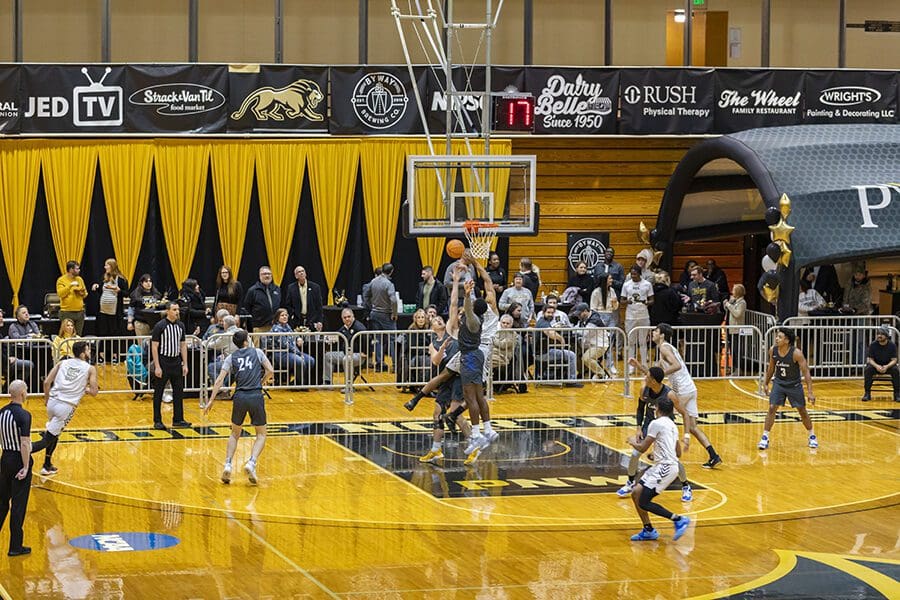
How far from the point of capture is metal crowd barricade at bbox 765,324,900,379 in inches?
970

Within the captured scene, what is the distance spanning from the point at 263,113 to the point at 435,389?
11.1 m

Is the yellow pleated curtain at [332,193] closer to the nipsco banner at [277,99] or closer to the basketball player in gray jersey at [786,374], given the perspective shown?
the nipsco banner at [277,99]

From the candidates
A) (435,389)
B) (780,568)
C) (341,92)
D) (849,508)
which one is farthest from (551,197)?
(780,568)

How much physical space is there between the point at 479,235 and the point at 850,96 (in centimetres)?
1197

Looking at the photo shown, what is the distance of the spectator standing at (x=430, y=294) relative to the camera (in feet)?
87.4

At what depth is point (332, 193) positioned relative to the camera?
29.1 metres

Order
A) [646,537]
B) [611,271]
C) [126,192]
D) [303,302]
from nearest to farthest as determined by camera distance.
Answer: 1. [646,537]
2. [303,302]
3. [611,271]
4. [126,192]

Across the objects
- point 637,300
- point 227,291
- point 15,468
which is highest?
point 227,291

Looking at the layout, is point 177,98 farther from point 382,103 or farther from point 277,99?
point 382,103

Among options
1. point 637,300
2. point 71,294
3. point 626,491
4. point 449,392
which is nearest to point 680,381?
point 626,491

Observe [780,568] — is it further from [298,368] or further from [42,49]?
[42,49]

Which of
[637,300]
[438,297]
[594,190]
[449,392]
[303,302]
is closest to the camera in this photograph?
[449,392]

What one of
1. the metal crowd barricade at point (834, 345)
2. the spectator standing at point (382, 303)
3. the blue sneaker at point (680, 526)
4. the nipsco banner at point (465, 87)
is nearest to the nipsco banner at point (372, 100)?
the nipsco banner at point (465, 87)

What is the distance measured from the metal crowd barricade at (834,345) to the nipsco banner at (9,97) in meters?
14.3
